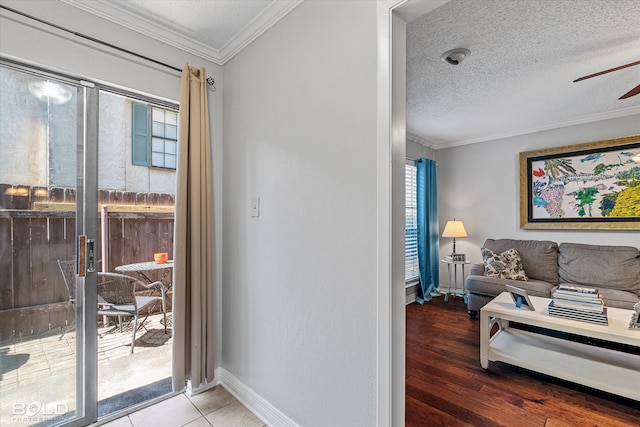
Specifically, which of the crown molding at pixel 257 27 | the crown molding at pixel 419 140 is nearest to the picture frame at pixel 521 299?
the crown molding at pixel 419 140

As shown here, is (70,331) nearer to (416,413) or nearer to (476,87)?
(416,413)

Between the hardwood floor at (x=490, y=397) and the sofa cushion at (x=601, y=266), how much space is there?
5.00 feet

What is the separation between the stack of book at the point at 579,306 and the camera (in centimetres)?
218

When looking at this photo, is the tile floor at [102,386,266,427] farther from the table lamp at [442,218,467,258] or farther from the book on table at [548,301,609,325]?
the table lamp at [442,218,467,258]

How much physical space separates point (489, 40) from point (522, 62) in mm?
540

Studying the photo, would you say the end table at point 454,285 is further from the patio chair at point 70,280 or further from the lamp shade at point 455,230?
the patio chair at point 70,280

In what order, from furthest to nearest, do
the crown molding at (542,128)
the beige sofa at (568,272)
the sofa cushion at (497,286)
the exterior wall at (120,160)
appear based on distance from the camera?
the crown molding at (542,128), the sofa cushion at (497,286), the beige sofa at (568,272), the exterior wall at (120,160)

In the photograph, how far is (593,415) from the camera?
1.93 metres

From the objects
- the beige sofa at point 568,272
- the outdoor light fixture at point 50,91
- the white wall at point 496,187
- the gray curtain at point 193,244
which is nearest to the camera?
the outdoor light fixture at point 50,91

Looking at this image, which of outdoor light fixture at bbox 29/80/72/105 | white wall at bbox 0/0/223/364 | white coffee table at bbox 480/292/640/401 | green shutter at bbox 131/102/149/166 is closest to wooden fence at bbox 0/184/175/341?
outdoor light fixture at bbox 29/80/72/105

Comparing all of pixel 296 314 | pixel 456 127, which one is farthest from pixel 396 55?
pixel 456 127

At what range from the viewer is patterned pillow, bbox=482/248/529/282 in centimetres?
359

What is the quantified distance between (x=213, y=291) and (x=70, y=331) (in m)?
0.85

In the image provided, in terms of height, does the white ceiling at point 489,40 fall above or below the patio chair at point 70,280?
above
